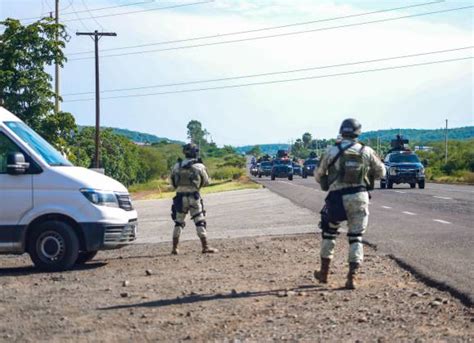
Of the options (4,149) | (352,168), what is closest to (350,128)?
(352,168)

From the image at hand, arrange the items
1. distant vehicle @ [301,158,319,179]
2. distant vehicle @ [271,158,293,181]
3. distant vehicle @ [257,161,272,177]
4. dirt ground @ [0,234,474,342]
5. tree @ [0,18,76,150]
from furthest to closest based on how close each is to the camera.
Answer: distant vehicle @ [257,161,272,177] → distant vehicle @ [301,158,319,179] → distant vehicle @ [271,158,293,181] → tree @ [0,18,76,150] → dirt ground @ [0,234,474,342]

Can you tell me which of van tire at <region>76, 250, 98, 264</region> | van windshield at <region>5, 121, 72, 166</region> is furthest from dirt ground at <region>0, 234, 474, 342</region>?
van windshield at <region>5, 121, 72, 166</region>

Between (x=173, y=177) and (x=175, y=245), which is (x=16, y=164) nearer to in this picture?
(x=173, y=177)

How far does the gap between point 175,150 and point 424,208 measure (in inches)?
5120

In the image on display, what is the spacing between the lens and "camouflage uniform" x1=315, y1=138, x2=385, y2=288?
31.0ft

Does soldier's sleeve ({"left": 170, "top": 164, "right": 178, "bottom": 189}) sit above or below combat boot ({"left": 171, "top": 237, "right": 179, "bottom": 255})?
above

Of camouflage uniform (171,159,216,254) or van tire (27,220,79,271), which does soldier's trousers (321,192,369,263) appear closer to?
van tire (27,220,79,271)

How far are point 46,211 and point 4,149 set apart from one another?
1.06 m

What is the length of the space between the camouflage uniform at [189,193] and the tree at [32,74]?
19884 millimetres

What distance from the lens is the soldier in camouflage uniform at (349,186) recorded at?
9.43 metres

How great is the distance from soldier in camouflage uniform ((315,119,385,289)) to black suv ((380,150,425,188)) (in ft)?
108

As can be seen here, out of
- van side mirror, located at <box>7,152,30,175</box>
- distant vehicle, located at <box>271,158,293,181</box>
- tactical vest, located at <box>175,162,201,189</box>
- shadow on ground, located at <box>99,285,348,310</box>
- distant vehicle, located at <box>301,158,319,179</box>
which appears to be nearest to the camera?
shadow on ground, located at <box>99,285,348,310</box>

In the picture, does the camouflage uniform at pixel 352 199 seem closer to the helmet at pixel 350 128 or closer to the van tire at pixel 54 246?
the helmet at pixel 350 128

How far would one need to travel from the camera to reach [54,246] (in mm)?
11727
